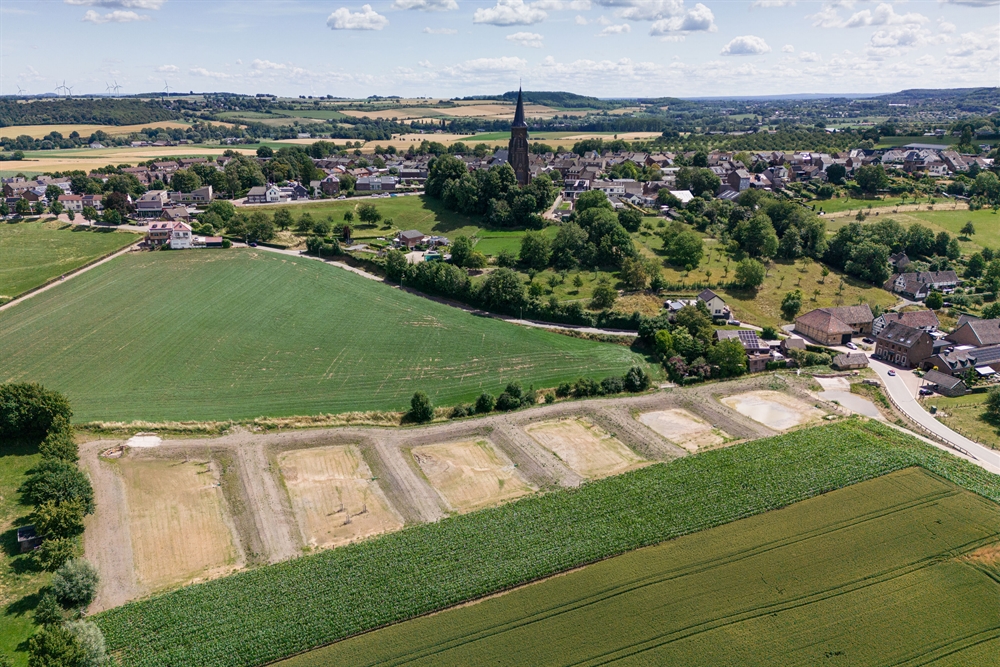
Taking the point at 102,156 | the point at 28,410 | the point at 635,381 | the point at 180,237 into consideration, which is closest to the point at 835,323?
the point at 635,381

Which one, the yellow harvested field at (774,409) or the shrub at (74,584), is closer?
the shrub at (74,584)

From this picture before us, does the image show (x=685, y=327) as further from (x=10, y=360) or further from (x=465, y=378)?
(x=10, y=360)

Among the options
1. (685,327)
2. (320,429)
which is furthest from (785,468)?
(320,429)

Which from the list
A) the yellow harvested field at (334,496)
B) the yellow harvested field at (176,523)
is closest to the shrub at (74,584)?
the yellow harvested field at (176,523)

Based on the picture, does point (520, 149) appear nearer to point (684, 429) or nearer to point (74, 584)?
point (684, 429)

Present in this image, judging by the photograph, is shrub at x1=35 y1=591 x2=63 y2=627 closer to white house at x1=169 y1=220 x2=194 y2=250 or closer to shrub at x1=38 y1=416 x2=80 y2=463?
shrub at x1=38 y1=416 x2=80 y2=463

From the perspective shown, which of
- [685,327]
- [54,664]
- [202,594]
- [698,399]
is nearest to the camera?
[54,664]

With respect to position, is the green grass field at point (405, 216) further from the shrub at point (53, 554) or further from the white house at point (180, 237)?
the shrub at point (53, 554)
